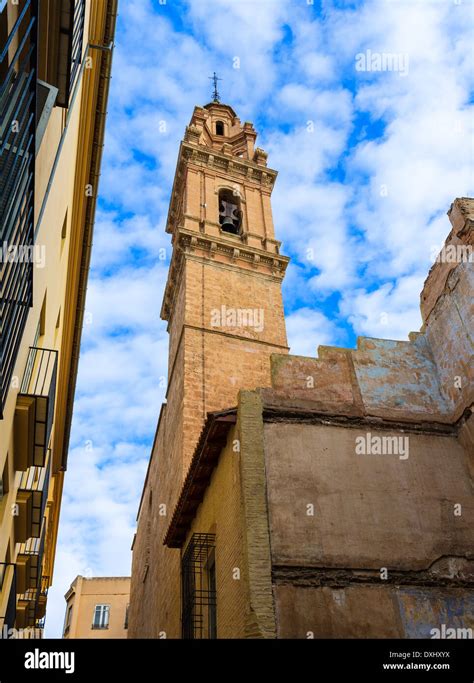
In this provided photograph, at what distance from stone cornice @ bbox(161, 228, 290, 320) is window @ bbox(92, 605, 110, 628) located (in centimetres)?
2141

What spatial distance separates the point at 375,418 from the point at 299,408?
49.7 inches

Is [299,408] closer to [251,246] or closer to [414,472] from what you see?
[414,472]

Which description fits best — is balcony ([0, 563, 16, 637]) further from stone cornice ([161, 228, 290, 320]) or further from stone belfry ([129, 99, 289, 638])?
stone cornice ([161, 228, 290, 320])

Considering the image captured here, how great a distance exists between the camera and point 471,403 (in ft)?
29.5

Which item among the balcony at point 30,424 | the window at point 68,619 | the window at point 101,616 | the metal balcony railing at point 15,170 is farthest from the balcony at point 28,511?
the window at point 68,619

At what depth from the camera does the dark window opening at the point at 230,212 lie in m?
20.7

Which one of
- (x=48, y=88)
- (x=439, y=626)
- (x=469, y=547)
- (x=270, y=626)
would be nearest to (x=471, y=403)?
(x=469, y=547)

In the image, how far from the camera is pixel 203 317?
16.9 metres

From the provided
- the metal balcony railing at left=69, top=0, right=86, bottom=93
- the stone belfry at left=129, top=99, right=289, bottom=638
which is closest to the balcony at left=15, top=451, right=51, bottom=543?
the metal balcony railing at left=69, top=0, right=86, bottom=93

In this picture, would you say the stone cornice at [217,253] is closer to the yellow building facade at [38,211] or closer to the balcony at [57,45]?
the yellow building facade at [38,211]

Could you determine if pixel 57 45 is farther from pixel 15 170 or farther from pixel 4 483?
pixel 4 483

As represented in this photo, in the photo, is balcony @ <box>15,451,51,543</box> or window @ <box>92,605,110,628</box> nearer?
balcony @ <box>15,451,51,543</box>

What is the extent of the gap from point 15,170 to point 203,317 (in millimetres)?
13051

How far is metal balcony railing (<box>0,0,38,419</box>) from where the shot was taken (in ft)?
11.8
